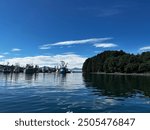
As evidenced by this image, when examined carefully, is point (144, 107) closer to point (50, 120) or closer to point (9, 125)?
point (50, 120)

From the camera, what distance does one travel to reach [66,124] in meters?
19.1

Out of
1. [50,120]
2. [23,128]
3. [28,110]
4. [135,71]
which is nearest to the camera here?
[23,128]

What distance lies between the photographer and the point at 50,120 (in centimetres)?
2002

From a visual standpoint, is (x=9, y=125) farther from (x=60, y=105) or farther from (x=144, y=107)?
(x=144, y=107)

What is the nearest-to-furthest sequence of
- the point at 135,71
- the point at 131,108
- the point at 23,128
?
the point at 23,128 < the point at 131,108 < the point at 135,71

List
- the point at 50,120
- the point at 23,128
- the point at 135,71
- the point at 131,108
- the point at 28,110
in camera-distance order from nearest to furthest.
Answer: the point at 23,128
the point at 50,120
the point at 28,110
the point at 131,108
the point at 135,71

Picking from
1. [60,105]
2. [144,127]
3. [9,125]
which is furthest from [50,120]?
[60,105]

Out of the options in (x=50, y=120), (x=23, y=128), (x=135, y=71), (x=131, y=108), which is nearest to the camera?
(x=23, y=128)

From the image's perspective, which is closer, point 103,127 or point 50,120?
point 103,127

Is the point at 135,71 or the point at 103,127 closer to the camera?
→ the point at 103,127

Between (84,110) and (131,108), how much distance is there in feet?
18.2

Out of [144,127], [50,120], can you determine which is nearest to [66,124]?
[50,120]

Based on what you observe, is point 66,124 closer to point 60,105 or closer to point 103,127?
point 103,127

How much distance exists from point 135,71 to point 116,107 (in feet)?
555
